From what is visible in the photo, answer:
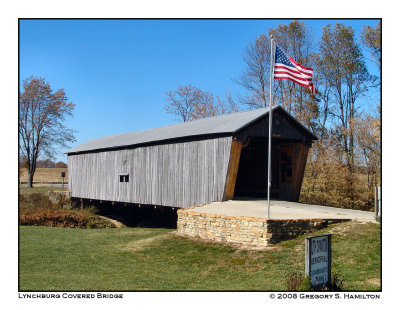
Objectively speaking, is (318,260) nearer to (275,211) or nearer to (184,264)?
(184,264)

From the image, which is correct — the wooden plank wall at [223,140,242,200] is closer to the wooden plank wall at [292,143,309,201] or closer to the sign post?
the wooden plank wall at [292,143,309,201]

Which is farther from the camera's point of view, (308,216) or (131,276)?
(308,216)

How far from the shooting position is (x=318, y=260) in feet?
26.7

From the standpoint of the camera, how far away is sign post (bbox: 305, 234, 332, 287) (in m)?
7.91

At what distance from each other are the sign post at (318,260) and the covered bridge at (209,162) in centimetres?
912

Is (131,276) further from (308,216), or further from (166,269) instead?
(308,216)

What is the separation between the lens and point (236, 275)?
424 inches

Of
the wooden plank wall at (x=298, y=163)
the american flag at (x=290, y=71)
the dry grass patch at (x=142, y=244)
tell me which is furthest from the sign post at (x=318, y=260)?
the wooden plank wall at (x=298, y=163)

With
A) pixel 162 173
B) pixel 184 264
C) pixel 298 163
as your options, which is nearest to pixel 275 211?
pixel 184 264

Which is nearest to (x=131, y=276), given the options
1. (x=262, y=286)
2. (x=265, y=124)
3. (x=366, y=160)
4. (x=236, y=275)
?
(x=236, y=275)

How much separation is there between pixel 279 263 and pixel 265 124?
823 centimetres

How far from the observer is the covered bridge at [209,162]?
58.4 ft

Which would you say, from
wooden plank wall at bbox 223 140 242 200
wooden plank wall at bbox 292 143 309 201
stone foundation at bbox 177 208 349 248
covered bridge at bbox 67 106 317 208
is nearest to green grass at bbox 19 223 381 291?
stone foundation at bbox 177 208 349 248

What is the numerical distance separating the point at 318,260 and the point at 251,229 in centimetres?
507
